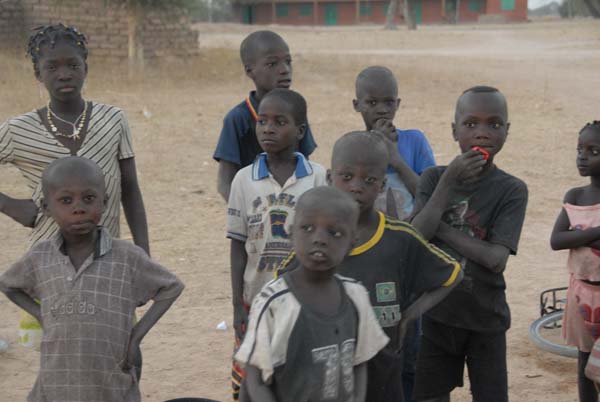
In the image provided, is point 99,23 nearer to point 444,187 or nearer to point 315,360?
point 444,187

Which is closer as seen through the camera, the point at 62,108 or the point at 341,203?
the point at 341,203

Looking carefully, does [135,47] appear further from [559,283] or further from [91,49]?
[559,283]

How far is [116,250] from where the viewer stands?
270cm

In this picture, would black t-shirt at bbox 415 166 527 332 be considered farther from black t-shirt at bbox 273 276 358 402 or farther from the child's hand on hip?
the child's hand on hip

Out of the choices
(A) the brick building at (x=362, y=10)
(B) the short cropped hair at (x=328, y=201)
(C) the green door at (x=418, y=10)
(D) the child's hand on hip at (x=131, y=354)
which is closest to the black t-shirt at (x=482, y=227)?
(B) the short cropped hair at (x=328, y=201)

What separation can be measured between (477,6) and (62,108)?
51.2m

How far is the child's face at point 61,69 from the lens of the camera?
299cm

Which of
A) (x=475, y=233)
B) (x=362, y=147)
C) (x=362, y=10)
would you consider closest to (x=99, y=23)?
(x=475, y=233)

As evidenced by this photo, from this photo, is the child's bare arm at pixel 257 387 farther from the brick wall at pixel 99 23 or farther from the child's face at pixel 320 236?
the brick wall at pixel 99 23

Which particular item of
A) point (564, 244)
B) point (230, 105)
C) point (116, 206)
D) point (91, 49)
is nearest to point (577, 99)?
point (230, 105)

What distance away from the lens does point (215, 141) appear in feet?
37.6

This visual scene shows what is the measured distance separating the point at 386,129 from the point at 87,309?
141 centimetres

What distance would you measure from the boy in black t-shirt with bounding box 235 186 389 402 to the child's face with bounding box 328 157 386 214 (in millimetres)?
281

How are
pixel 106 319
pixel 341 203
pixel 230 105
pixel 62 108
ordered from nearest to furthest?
pixel 341 203 < pixel 106 319 < pixel 62 108 < pixel 230 105
